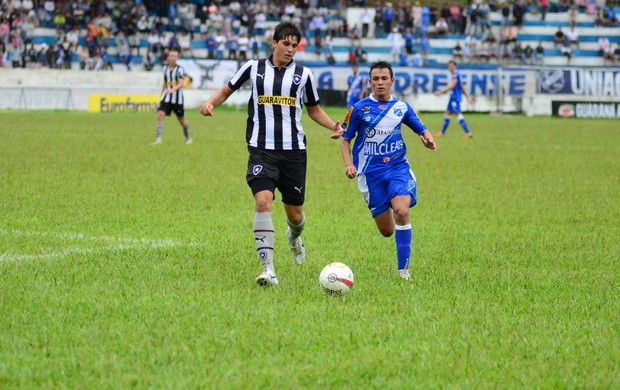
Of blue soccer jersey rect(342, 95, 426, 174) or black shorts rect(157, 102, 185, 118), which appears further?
black shorts rect(157, 102, 185, 118)

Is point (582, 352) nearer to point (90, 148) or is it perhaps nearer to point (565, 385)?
point (565, 385)

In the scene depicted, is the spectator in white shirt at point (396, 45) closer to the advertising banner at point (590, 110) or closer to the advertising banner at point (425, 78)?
the advertising banner at point (425, 78)

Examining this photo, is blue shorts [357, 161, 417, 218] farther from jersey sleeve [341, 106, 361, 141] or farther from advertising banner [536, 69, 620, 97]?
advertising banner [536, 69, 620, 97]

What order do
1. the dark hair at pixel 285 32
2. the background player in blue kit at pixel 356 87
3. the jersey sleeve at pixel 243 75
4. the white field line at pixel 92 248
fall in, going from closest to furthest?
the dark hair at pixel 285 32
the jersey sleeve at pixel 243 75
the white field line at pixel 92 248
the background player in blue kit at pixel 356 87

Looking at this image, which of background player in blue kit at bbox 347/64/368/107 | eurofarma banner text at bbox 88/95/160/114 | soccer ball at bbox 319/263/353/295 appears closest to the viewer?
soccer ball at bbox 319/263/353/295

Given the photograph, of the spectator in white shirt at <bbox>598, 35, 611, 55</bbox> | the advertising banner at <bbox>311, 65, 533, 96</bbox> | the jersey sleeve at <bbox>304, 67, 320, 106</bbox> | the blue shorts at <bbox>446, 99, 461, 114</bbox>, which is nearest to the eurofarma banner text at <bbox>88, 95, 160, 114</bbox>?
the advertising banner at <bbox>311, 65, 533, 96</bbox>

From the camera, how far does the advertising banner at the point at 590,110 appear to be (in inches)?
1702

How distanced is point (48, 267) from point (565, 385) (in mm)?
4578

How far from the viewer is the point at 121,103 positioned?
1631 inches

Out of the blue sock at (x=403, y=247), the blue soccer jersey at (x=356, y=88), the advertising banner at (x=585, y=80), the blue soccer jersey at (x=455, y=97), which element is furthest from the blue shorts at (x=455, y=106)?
the blue sock at (x=403, y=247)

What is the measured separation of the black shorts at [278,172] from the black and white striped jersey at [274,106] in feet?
0.20

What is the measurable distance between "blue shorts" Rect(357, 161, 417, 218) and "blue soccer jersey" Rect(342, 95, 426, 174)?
0.20 feet

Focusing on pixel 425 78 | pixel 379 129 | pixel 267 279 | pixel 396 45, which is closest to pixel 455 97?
pixel 425 78

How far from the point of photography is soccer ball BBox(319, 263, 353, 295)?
725 centimetres
